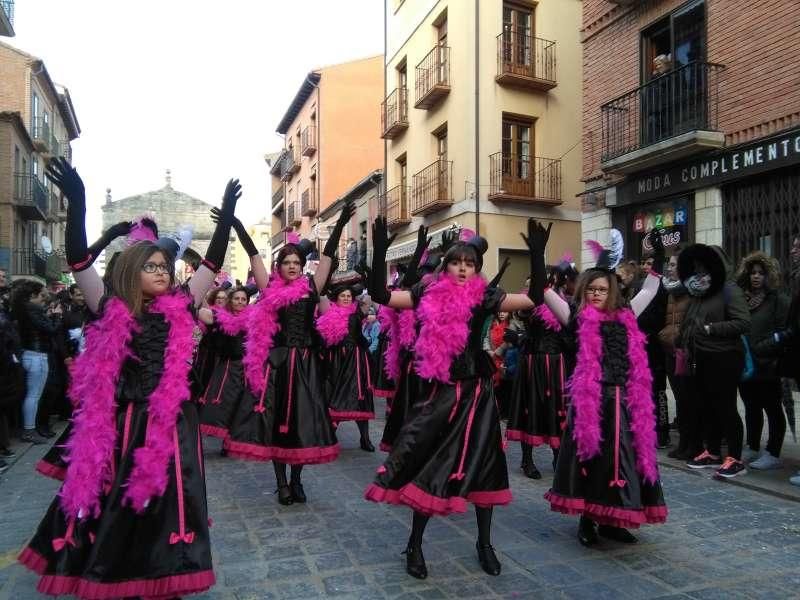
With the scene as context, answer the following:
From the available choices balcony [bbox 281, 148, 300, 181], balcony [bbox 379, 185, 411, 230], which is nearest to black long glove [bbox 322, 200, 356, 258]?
balcony [bbox 379, 185, 411, 230]

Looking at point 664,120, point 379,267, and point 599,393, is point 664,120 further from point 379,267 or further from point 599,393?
point 379,267

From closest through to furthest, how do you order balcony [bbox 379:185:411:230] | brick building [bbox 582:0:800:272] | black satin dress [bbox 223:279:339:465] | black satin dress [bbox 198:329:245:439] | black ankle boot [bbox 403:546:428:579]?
1. black ankle boot [bbox 403:546:428:579]
2. black satin dress [bbox 223:279:339:465]
3. black satin dress [bbox 198:329:245:439]
4. brick building [bbox 582:0:800:272]
5. balcony [bbox 379:185:411:230]

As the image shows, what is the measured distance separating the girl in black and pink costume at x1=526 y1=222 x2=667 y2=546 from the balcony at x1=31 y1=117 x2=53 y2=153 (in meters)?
33.2

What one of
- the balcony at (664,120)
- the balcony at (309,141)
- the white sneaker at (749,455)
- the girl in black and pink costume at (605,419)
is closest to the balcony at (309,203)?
the balcony at (309,141)

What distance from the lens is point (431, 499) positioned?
3.69 m

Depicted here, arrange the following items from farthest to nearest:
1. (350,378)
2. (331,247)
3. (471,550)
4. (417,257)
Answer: (350,378) → (331,247) → (417,257) → (471,550)

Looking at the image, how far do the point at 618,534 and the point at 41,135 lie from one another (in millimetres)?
35349

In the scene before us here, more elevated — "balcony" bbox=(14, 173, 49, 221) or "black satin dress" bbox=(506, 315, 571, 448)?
"balcony" bbox=(14, 173, 49, 221)

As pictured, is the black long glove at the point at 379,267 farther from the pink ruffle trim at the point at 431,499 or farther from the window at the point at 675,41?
the window at the point at 675,41

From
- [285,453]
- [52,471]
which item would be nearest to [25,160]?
[285,453]

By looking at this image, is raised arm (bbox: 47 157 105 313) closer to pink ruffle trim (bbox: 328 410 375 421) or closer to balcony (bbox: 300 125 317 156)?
pink ruffle trim (bbox: 328 410 375 421)

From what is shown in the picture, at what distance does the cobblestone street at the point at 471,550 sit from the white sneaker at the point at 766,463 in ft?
2.29

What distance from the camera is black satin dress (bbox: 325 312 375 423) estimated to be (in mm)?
7836

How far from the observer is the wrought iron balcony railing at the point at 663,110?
1131 cm
